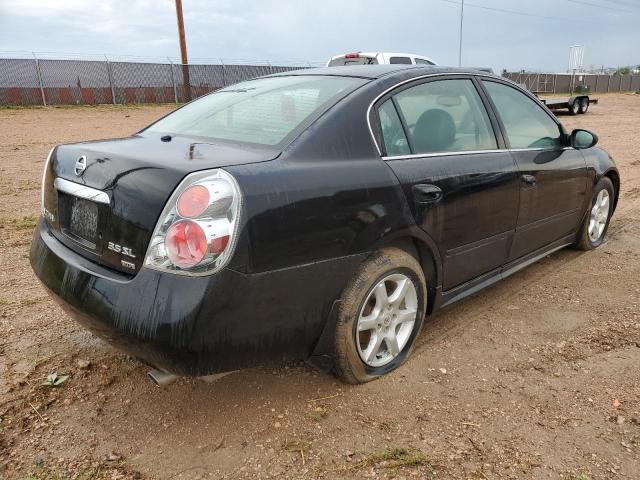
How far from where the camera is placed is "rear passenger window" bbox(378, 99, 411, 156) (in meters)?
2.64

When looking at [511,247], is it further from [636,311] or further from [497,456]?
[497,456]

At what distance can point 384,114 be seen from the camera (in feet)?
8.82

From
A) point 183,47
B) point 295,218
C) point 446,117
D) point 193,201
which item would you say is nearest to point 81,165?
point 193,201

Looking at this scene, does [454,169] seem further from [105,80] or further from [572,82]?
[572,82]

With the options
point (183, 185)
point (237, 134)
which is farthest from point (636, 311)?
point (183, 185)

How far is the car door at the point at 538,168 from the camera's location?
3.43 metres

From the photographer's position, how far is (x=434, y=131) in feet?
9.70

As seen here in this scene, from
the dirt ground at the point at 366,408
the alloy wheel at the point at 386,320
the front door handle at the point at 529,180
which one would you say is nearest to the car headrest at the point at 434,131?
the front door handle at the point at 529,180

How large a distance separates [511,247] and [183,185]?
2.29 m

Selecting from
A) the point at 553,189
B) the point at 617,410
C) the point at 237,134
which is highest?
the point at 237,134

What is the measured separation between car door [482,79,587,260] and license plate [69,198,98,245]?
2495mm

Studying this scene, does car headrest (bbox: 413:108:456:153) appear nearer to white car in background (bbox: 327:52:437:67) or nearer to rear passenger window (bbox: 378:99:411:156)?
rear passenger window (bbox: 378:99:411:156)

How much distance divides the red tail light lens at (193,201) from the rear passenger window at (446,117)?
50.4 inches

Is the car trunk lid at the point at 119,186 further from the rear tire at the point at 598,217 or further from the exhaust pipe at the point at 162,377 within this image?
the rear tire at the point at 598,217
